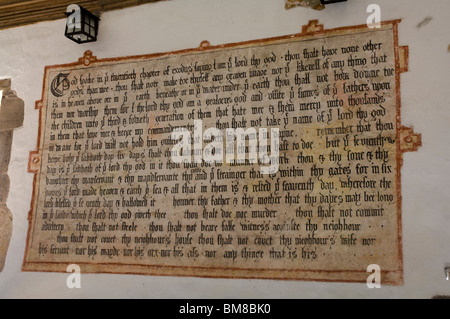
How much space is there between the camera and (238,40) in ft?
12.9

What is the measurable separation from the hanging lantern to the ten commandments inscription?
203 millimetres

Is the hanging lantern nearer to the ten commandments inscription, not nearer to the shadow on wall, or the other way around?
the ten commandments inscription

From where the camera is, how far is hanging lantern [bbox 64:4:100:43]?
419 cm

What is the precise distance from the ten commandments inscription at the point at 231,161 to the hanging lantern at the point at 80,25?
0.67ft

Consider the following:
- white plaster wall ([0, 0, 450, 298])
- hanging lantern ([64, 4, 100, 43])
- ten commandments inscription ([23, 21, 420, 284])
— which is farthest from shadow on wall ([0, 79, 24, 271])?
hanging lantern ([64, 4, 100, 43])

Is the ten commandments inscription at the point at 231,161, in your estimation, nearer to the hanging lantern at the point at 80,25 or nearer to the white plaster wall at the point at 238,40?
the white plaster wall at the point at 238,40

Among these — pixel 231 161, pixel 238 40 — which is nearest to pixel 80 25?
pixel 238 40

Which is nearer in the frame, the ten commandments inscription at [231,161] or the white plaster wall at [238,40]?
the white plaster wall at [238,40]

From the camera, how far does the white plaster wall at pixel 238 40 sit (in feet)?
10.5

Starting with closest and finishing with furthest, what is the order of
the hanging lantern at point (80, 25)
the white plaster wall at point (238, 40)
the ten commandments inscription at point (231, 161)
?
1. the white plaster wall at point (238, 40)
2. the ten commandments inscription at point (231, 161)
3. the hanging lantern at point (80, 25)

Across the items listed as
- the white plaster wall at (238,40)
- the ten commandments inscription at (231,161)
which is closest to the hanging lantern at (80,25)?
the white plaster wall at (238,40)
